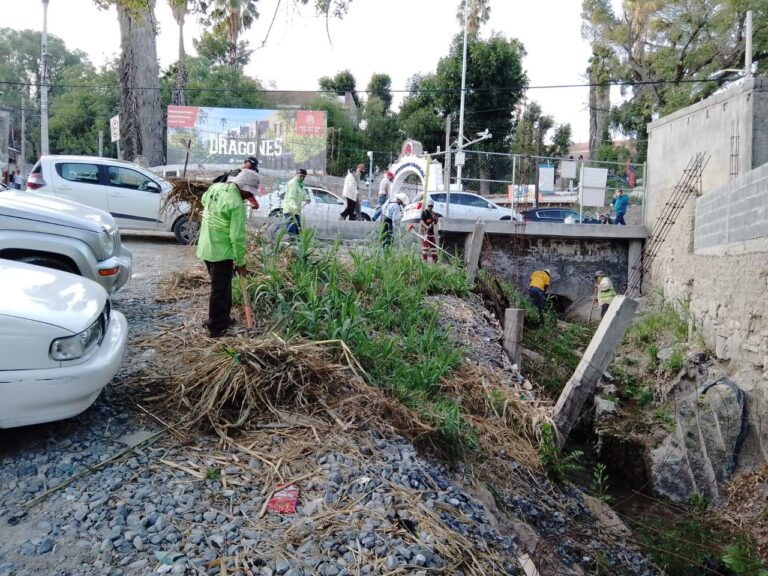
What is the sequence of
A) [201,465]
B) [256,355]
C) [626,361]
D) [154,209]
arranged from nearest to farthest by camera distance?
[201,465] → [256,355] → [626,361] → [154,209]

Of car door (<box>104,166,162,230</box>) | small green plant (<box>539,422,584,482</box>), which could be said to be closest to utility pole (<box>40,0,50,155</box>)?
car door (<box>104,166,162,230</box>)

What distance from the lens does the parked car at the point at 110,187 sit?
1146 centimetres

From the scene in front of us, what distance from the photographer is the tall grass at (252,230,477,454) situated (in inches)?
225

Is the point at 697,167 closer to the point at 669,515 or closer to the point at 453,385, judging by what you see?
the point at 669,515

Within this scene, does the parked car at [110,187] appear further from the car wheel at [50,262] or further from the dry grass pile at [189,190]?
the car wheel at [50,262]

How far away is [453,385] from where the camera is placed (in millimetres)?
6543

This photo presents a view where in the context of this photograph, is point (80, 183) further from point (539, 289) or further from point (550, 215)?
point (550, 215)

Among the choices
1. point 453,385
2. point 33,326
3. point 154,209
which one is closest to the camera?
point 33,326

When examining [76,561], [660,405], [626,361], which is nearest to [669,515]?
[660,405]

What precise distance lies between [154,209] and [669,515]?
9.49 meters

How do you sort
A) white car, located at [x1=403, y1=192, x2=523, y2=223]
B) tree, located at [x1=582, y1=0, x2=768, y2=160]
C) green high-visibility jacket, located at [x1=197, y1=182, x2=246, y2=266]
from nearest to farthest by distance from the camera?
green high-visibility jacket, located at [x1=197, y1=182, x2=246, y2=266]
white car, located at [x1=403, y1=192, x2=523, y2=223]
tree, located at [x1=582, y1=0, x2=768, y2=160]

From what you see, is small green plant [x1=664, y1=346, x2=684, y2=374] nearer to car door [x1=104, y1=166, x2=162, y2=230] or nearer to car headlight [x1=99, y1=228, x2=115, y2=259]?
car headlight [x1=99, y1=228, x2=115, y2=259]

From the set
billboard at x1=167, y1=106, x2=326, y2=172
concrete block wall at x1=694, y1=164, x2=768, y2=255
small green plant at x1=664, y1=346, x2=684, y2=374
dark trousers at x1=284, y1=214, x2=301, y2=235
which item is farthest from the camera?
billboard at x1=167, y1=106, x2=326, y2=172

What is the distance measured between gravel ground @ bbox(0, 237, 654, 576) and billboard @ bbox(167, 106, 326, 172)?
84.1ft
